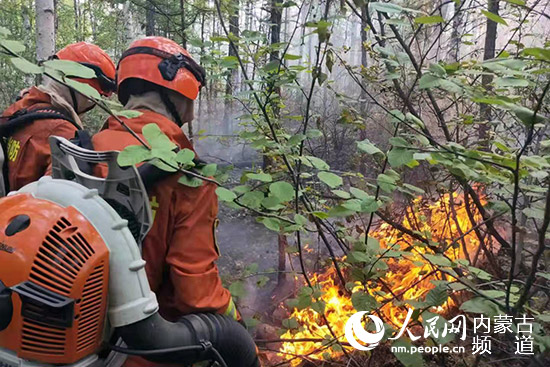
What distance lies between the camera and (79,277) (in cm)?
103

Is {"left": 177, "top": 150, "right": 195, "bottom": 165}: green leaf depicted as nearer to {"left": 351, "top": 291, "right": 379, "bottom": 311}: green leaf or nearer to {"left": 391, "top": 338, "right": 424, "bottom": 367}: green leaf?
{"left": 351, "top": 291, "right": 379, "bottom": 311}: green leaf

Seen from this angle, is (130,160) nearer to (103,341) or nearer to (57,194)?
(57,194)

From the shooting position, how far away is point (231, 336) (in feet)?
4.80

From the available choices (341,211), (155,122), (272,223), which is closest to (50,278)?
(155,122)

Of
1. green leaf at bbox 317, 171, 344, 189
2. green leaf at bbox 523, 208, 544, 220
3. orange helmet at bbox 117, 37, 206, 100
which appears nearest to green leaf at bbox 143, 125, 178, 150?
orange helmet at bbox 117, 37, 206, 100

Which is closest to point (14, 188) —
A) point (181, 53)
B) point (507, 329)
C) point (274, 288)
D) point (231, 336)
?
point (181, 53)

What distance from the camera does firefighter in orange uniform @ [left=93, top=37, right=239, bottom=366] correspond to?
1.47m

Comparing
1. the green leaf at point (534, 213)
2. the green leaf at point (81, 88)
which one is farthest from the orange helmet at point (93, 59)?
the green leaf at point (534, 213)

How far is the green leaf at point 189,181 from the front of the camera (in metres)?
1.44

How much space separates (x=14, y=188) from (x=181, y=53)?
60.0 inches

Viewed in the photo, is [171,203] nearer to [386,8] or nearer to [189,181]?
[189,181]

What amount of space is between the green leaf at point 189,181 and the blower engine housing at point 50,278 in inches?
16.6

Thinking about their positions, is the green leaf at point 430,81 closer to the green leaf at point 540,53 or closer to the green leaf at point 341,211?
the green leaf at point 540,53


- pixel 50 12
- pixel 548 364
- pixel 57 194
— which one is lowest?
pixel 548 364
